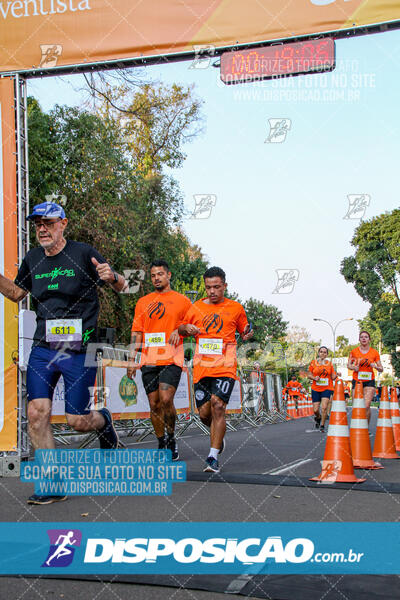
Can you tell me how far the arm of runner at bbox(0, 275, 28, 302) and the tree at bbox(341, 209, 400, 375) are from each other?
145 feet

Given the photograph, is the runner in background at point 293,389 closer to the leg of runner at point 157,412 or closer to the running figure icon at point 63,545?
the leg of runner at point 157,412

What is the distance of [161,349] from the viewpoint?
7.51m

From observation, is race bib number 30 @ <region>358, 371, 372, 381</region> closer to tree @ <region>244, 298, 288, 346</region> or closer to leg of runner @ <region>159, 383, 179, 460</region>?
leg of runner @ <region>159, 383, 179, 460</region>

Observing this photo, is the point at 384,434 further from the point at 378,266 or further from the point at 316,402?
the point at 378,266

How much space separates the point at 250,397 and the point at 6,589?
58.8 feet

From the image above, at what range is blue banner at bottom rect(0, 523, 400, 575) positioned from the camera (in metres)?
3.34

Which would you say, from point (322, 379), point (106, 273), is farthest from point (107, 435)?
point (322, 379)

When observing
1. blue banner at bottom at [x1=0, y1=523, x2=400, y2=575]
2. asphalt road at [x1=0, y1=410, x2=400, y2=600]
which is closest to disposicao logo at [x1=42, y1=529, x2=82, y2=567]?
blue banner at bottom at [x1=0, y1=523, x2=400, y2=575]

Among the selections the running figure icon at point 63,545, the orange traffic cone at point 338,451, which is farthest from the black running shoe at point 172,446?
the running figure icon at point 63,545

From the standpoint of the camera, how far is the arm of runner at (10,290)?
229 inches

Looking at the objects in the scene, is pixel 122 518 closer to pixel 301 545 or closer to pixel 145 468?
pixel 301 545

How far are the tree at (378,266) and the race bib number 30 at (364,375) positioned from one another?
1462 inches

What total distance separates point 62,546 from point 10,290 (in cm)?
273

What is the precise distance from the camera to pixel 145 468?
673 cm
